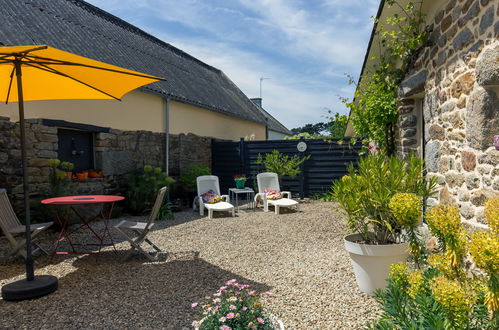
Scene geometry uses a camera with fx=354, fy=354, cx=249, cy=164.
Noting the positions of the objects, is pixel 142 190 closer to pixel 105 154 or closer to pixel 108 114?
pixel 105 154

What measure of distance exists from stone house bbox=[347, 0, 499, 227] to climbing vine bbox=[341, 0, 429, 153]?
0.14 metres

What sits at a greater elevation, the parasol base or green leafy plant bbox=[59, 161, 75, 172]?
green leafy plant bbox=[59, 161, 75, 172]

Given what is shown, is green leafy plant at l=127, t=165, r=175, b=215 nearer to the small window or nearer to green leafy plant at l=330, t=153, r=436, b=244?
the small window

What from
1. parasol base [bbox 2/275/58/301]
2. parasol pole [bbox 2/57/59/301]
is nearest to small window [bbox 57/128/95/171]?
parasol pole [bbox 2/57/59/301]

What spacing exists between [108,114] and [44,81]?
11.3 feet

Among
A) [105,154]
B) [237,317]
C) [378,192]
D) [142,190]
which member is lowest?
[237,317]

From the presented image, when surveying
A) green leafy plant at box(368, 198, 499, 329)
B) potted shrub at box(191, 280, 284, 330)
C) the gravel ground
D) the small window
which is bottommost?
the gravel ground

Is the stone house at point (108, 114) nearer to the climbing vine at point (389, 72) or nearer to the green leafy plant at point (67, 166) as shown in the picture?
the green leafy plant at point (67, 166)

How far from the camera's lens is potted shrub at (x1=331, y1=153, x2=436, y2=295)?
3.25 m

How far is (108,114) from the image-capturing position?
783 centimetres

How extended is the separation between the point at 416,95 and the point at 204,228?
431 centimetres

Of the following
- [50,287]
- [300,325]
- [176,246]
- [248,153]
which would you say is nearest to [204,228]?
[176,246]

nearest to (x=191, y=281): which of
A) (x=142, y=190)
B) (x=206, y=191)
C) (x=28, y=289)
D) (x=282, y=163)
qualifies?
(x=28, y=289)

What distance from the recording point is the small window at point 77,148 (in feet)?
22.9
